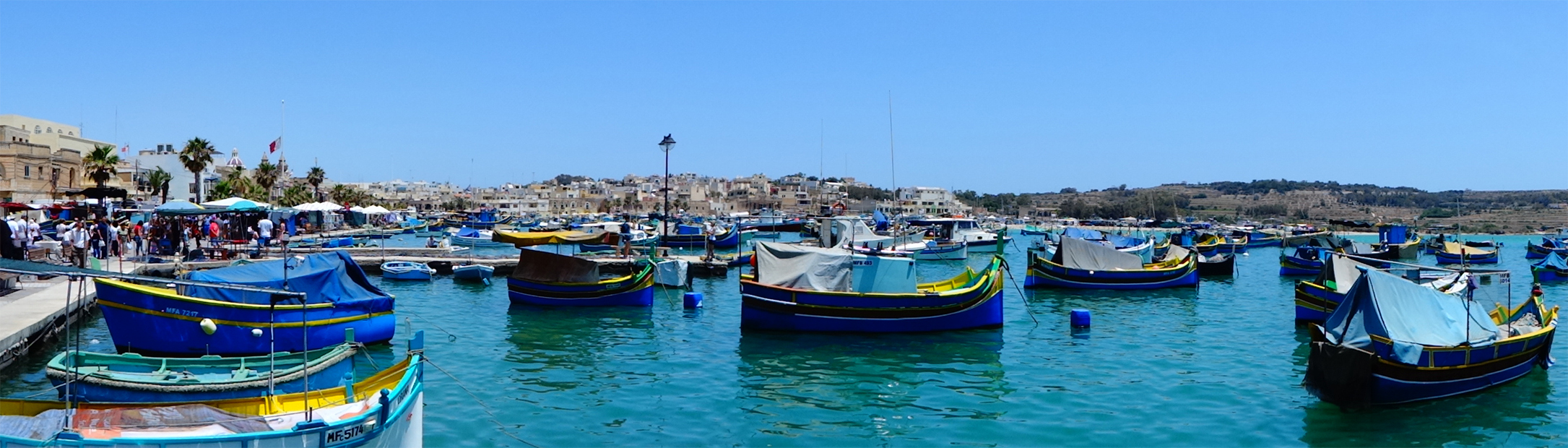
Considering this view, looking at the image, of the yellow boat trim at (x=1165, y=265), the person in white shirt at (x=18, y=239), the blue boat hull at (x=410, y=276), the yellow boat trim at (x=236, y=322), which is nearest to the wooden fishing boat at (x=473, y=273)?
the blue boat hull at (x=410, y=276)

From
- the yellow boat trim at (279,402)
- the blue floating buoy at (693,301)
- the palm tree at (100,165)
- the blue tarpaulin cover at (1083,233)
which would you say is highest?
the palm tree at (100,165)

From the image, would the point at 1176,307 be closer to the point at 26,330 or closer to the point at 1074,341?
the point at 1074,341

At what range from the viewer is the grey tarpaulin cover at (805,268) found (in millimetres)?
25875

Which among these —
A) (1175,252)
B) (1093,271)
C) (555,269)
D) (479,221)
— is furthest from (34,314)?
(479,221)

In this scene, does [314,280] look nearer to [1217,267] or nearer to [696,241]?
[1217,267]

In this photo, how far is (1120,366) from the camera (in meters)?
22.1

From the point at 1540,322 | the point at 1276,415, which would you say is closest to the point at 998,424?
the point at 1276,415

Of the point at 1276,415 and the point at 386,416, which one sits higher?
the point at 386,416

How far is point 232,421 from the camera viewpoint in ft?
38.1

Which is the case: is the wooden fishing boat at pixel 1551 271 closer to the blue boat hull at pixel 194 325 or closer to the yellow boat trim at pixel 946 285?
the yellow boat trim at pixel 946 285

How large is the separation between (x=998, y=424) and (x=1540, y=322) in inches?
515

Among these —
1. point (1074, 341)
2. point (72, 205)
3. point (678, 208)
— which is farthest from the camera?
point (678, 208)

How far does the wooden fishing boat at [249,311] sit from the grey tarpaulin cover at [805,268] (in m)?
9.22

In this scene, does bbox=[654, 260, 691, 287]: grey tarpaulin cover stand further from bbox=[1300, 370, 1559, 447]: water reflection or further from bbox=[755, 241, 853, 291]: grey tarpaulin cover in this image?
bbox=[1300, 370, 1559, 447]: water reflection
